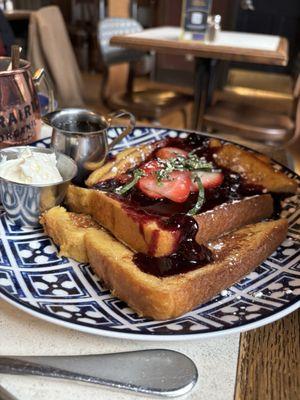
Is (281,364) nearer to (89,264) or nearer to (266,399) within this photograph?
(266,399)

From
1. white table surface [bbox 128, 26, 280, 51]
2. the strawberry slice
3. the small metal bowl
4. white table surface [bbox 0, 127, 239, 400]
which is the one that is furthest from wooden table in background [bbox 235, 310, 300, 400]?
white table surface [bbox 128, 26, 280, 51]

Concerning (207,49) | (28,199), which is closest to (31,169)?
(28,199)

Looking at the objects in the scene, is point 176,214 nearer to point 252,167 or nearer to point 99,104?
point 252,167

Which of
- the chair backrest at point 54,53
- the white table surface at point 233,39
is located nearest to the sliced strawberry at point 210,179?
the white table surface at point 233,39

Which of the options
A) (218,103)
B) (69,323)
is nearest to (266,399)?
(69,323)

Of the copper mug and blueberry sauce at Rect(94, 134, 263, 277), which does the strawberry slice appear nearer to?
blueberry sauce at Rect(94, 134, 263, 277)
